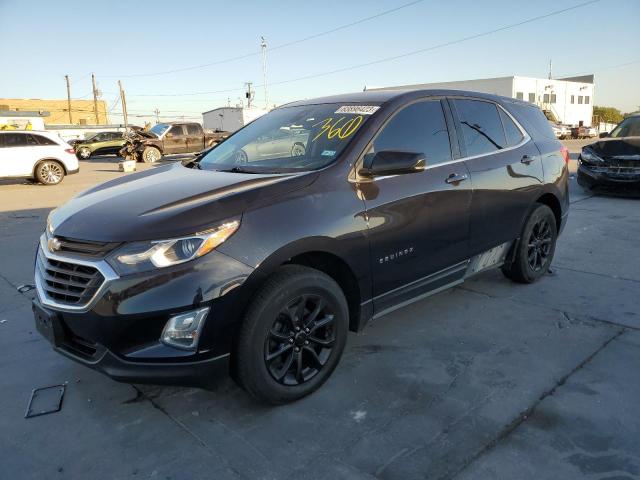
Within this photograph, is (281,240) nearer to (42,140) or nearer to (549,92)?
(42,140)

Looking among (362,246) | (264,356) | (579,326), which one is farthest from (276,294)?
(579,326)

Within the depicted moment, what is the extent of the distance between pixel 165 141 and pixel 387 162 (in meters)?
20.9

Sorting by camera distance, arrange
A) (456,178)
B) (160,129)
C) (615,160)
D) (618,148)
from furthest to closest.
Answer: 1. (160,129)
2. (618,148)
3. (615,160)
4. (456,178)

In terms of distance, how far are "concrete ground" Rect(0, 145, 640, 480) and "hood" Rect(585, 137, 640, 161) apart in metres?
6.08

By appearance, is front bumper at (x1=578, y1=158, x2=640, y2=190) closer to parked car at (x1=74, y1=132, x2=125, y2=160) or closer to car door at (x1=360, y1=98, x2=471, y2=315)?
car door at (x1=360, y1=98, x2=471, y2=315)

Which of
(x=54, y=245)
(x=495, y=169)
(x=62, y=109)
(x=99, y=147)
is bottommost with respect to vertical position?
(x=54, y=245)

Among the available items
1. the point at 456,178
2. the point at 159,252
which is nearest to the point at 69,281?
the point at 159,252

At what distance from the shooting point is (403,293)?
3361 mm

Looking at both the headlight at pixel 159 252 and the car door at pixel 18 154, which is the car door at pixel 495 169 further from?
the car door at pixel 18 154

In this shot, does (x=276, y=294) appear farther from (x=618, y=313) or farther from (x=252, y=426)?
(x=618, y=313)

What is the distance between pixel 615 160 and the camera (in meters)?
9.27

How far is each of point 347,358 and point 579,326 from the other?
6.14 feet

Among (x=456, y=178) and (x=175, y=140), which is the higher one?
(x=175, y=140)

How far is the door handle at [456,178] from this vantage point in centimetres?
358
